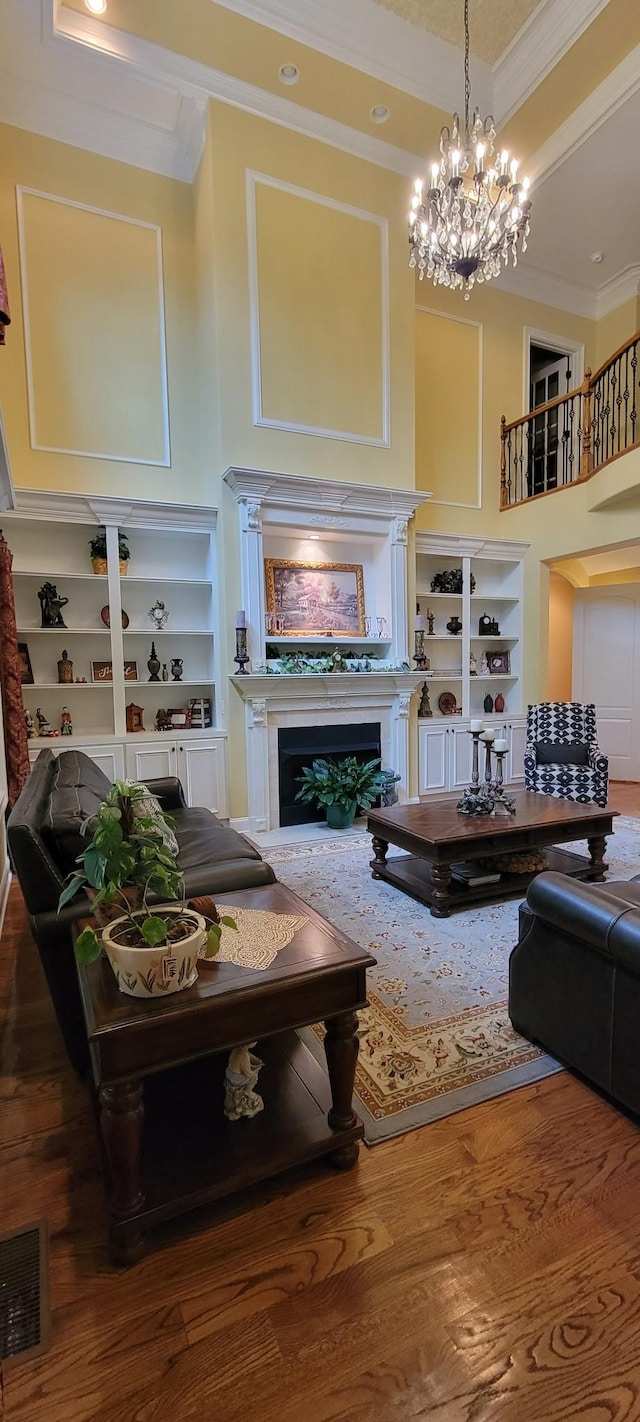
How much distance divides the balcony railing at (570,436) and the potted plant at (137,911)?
19.3ft

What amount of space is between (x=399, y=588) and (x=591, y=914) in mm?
4295

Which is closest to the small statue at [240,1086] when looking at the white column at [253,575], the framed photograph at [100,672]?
the white column at [253,575]

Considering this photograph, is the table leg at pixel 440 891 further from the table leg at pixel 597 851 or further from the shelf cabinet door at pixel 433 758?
the shelf cabinet door at pixel 433 758

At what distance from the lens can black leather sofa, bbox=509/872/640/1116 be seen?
5.48 feet

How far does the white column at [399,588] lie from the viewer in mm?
5641

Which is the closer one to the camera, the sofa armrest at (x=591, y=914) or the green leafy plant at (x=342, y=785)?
the sofa armrest at (x=591, y=914)

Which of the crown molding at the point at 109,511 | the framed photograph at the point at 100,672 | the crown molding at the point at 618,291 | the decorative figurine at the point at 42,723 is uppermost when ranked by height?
the crown molding at the point at 618,291

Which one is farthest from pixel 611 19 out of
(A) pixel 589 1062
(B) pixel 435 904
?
(A) pixel 589 1062

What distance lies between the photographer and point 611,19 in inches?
169

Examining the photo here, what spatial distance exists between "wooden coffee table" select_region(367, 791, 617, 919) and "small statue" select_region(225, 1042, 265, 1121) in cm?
172

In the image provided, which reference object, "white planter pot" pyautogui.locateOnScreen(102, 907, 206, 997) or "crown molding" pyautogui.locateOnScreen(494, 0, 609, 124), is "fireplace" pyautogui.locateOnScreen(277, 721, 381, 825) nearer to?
"white planter pot" pyautogui.locateOnScreen(102, 907, 206, 997)

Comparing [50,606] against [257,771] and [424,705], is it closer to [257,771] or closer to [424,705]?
[257,771]

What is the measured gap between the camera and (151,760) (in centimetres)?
494

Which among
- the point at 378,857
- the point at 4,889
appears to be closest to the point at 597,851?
the point at 378,857
